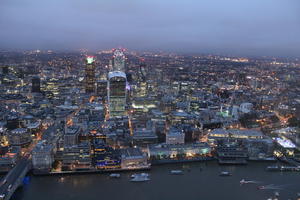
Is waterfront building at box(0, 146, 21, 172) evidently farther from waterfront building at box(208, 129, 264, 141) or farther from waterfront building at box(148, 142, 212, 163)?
waterfront building at box(208, 129, 264, 141)

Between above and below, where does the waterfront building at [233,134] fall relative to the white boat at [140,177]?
above

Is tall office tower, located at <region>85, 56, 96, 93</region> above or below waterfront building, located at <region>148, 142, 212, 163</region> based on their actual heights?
above

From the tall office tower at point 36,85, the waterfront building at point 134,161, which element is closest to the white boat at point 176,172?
the waterfront building at point 134,161

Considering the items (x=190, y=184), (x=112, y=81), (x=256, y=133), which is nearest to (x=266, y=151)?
(x=256, y=133)

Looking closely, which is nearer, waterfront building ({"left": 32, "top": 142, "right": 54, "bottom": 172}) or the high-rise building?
waterfront building ({"left": 32, "top": 142, "right": 54, "bottom": 172})

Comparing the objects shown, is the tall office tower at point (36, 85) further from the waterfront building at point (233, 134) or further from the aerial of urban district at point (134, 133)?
the waterfront building at point (233, 134)

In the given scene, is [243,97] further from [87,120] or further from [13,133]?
[13,133]

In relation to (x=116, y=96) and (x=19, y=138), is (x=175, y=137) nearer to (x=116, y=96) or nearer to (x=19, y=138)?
(x=116, y=96)

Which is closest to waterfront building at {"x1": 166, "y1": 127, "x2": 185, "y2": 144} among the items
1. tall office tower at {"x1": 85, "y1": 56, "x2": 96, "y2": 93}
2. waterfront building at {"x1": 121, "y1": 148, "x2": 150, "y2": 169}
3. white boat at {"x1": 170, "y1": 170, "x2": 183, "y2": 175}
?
waterfront building at {"x1": 121, "y1": 148, "x2": 150, "y2": 169}
